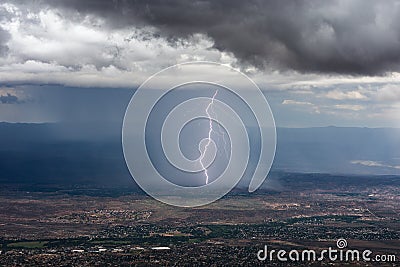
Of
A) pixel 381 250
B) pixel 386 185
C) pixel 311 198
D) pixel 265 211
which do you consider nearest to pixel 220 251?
pixel 381 250

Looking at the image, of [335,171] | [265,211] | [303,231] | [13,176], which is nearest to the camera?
[303,231]

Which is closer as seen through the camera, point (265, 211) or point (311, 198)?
point (265, 211)

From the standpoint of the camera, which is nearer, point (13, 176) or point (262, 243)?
point (262, 243)

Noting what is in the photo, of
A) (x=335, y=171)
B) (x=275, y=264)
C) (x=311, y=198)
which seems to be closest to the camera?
(x=275, y=264)

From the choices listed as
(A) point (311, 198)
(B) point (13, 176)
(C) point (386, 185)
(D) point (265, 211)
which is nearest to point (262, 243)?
(D) point (265, 211)

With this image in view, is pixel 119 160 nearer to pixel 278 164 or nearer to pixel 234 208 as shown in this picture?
pixel 278 164

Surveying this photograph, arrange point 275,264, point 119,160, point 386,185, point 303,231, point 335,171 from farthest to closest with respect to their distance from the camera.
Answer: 1. point 119,160
2. point 335,171
3. point 386,185
4. point 303,231
5. point 275,264

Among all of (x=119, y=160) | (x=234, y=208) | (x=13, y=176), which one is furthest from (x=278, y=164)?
(x=234, y=208)

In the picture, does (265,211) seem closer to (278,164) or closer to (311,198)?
(311,198)

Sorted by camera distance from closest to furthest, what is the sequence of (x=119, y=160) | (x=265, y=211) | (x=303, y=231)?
1. (x=303, y=231)
2. (x=265, y=211)
3. (x=119, y=160)
